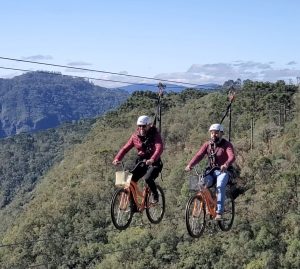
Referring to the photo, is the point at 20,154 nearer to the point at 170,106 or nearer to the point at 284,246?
the point at 170,106

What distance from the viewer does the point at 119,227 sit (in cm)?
1122

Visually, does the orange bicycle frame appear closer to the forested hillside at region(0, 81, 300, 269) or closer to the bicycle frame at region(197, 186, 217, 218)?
the bicycle frame at region(197, 186, 217, 218)

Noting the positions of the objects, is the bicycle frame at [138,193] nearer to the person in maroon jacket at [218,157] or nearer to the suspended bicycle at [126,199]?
the suspended bicycle at [126,199]

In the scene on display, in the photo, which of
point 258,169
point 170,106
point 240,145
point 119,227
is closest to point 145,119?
point 119,227

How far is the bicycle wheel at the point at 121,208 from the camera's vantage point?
35.7 ft

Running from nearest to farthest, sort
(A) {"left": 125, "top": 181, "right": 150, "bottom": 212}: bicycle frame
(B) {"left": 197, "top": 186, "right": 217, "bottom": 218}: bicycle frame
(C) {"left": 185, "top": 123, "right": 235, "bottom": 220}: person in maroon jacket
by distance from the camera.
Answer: (A) {"left": 125, "top": 181, "right": 150, "bottom": 212}: bicycle frame
(C) {"left": 185, "top": 123, "right": 235, "bottom": 220}: person in maroon jacket
(B) {"left": 197, "top": 186, "right": 217, "bottom": 218}: bicycle frame

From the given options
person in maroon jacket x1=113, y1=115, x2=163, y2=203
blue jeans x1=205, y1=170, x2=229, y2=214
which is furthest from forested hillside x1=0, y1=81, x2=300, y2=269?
person in maroon jacket x1=113, y1=115, x2=163, y2=203

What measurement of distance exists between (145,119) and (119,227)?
2.23 meters

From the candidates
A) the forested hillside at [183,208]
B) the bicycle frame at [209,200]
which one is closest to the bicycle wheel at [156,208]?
the bicycle frame at [209,200]

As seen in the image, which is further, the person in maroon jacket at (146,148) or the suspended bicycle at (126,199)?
the suspended bicycle at (126,199)

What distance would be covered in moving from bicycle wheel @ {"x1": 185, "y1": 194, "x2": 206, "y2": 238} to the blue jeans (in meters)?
0.33

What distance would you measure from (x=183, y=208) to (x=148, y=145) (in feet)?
129

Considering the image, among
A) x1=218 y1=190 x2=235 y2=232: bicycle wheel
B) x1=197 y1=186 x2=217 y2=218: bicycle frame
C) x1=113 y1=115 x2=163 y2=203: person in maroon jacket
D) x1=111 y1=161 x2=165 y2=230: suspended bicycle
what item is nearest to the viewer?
x1=113 y1=115 x2=163 y2=203: person in maroon jacket

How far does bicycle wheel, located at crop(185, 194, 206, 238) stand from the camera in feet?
36.9
